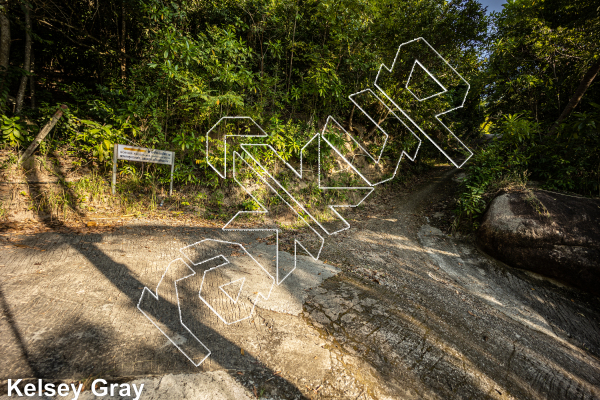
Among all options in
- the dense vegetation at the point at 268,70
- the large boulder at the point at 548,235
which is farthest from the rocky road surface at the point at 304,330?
the dense vegetation at the point at 268,70

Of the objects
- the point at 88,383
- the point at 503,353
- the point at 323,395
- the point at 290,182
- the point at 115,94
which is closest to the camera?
the point at 88,383

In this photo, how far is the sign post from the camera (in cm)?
401

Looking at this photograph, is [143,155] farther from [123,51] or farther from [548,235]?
[548,235]

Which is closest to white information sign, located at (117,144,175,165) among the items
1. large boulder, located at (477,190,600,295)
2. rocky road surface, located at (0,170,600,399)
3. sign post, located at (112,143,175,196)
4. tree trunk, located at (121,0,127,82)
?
sign post, located at (112,143,175,196)

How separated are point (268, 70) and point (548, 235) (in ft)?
23.3

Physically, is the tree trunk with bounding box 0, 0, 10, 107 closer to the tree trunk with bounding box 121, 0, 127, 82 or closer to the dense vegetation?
the dense vegetation

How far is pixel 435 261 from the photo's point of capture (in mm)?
3984

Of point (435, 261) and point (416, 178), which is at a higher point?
point (416, 178)

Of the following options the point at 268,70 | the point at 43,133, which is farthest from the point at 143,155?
the point at 268,70

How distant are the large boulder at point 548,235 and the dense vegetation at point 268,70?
0.61 meters

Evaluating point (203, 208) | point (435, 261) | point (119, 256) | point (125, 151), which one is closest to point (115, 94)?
point (125, 151)

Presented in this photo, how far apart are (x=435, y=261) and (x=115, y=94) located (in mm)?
6810

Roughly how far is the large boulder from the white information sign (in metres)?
6.24

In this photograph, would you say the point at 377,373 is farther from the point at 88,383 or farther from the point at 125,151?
the point at 125,151
